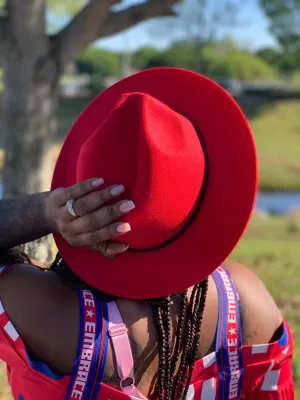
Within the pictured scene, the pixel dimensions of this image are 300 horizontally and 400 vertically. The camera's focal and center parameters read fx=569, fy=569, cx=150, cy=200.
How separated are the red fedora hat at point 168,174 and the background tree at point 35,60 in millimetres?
2845

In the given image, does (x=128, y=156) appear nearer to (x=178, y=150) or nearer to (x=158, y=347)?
(x=178, y=150)

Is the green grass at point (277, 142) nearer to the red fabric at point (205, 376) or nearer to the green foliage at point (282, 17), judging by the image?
the green foliage at point (282, 17)

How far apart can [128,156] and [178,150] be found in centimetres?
11

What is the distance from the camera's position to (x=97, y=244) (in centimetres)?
131

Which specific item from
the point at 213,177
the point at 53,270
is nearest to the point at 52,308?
the point at 53,270

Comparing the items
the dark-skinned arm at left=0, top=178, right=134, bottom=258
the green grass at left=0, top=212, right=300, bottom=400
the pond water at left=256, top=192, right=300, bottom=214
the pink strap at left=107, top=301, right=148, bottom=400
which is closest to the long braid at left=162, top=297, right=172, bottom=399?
the pink strap at left=107, top=301, right=148, bottom=400

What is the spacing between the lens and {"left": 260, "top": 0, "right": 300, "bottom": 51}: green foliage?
28188mm

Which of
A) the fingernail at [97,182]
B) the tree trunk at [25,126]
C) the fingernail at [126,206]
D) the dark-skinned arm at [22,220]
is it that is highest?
the fingernail at [97,182]

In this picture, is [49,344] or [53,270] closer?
[49,344]

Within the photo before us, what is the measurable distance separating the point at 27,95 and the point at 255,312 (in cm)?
330

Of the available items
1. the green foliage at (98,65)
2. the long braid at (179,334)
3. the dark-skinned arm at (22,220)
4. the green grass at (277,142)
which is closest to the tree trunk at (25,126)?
the dark-skinned arm at (22,220)

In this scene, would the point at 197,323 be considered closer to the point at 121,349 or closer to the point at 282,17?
→ the point at 121,349

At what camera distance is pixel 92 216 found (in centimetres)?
124

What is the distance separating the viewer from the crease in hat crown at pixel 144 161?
4.03 ft
